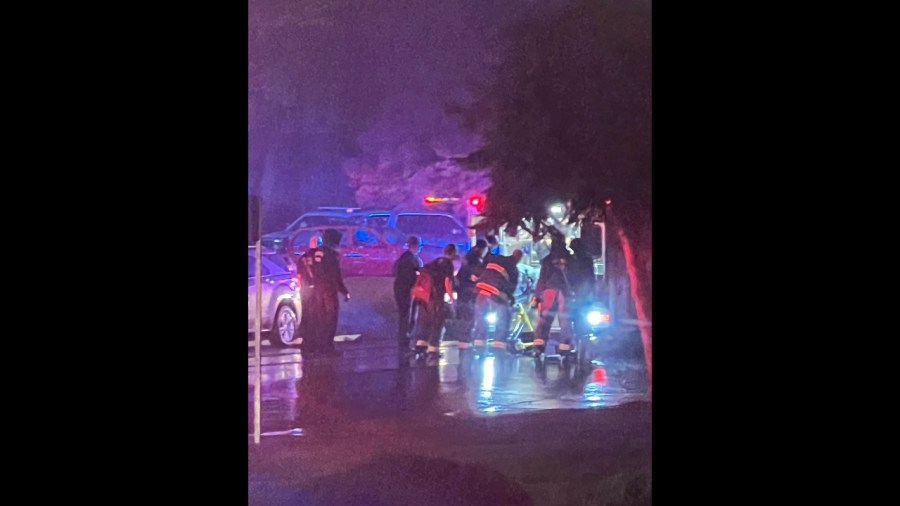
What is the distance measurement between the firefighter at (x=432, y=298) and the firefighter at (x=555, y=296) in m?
0.36

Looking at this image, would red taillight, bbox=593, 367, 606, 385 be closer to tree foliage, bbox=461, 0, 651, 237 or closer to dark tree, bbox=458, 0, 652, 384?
dark tree, bbox=458, 0, 652, 384

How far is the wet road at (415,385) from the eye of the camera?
119 inches

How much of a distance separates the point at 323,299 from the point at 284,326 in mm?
174

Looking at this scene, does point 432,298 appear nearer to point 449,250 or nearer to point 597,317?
point 449,250

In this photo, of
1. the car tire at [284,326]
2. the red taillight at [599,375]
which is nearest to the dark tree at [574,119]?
the red taillight at [599,375]

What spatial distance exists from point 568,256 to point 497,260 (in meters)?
0.28

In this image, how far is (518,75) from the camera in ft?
10.3

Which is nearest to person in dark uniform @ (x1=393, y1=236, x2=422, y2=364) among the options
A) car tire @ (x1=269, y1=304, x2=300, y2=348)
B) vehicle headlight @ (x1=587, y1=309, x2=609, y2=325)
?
car tire @ (x1=269, y1=304, x2=300, y2=348)

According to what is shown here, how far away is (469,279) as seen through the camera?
3.16 m

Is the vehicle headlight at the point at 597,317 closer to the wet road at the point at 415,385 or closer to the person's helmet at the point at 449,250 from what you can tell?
the wet road at the point at 415,385

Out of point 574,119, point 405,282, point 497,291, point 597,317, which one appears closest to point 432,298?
point 405,282
